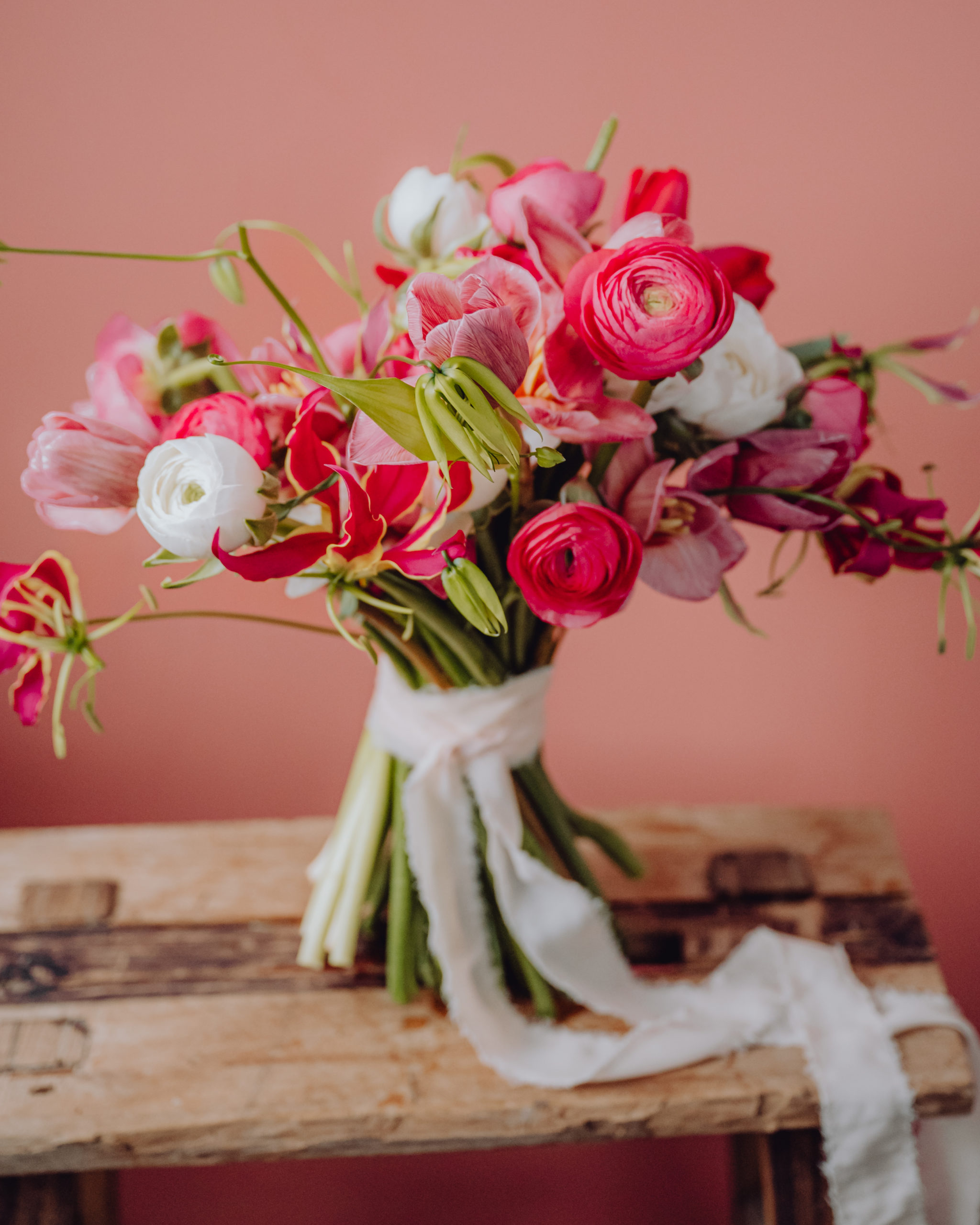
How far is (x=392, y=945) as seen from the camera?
747 millimetres

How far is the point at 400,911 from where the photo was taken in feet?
2.44

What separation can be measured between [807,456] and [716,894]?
0.46 metres

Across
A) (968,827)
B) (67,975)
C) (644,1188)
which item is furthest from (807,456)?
(644,1188)

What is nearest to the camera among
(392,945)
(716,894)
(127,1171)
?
(392,945)

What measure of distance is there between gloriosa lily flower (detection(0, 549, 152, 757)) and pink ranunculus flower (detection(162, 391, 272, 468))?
0.11 metres

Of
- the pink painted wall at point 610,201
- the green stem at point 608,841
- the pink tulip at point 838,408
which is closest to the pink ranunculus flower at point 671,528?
the pink tulip at point 838,408

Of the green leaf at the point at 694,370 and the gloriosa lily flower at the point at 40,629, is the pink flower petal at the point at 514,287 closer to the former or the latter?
the green leaf at the point at 694,370

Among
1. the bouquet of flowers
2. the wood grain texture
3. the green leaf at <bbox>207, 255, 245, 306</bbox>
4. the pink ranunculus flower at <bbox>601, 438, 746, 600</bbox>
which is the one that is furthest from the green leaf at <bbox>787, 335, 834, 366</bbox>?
the wood grain texture

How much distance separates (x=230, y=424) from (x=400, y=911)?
41cm

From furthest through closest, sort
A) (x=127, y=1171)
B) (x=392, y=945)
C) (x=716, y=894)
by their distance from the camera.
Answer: (x=127, y=1171)
(x=716, y=894)
(x=392, y=945)

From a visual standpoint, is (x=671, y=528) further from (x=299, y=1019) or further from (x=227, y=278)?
(x=299, y=1019)

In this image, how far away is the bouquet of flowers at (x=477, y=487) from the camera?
0.45m

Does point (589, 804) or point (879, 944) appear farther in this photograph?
point (589, 804)

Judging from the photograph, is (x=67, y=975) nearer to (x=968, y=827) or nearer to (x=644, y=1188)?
(x=644, y=1188)
